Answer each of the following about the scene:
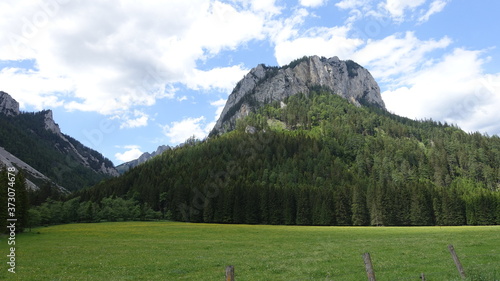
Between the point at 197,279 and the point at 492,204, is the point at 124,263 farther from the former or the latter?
the point at 492,204

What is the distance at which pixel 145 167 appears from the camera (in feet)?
651

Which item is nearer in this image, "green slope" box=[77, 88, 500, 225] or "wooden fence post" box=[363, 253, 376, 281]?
"wooden fence post" box=[363, 253, 376, 281]

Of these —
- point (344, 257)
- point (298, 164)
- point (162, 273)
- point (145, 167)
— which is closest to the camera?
point (162, 273)

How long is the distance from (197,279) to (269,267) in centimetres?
686

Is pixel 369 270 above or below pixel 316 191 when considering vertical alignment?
above

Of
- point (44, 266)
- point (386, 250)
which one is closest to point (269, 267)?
point (386, 250)

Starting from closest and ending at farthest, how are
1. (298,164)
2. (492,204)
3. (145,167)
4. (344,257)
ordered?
(344,257) < (492,204) < (298,164) < (145,167)

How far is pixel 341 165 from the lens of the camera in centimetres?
18550

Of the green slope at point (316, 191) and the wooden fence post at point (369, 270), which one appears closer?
the wooden fence post at point (369, 270)

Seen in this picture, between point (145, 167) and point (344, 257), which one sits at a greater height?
point (145, 167)

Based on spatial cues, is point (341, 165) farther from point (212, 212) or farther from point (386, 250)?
point (386, 250)

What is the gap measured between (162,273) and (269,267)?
9.17m

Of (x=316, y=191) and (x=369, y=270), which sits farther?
(x=316, y=191)

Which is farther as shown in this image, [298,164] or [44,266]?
[298,164]
